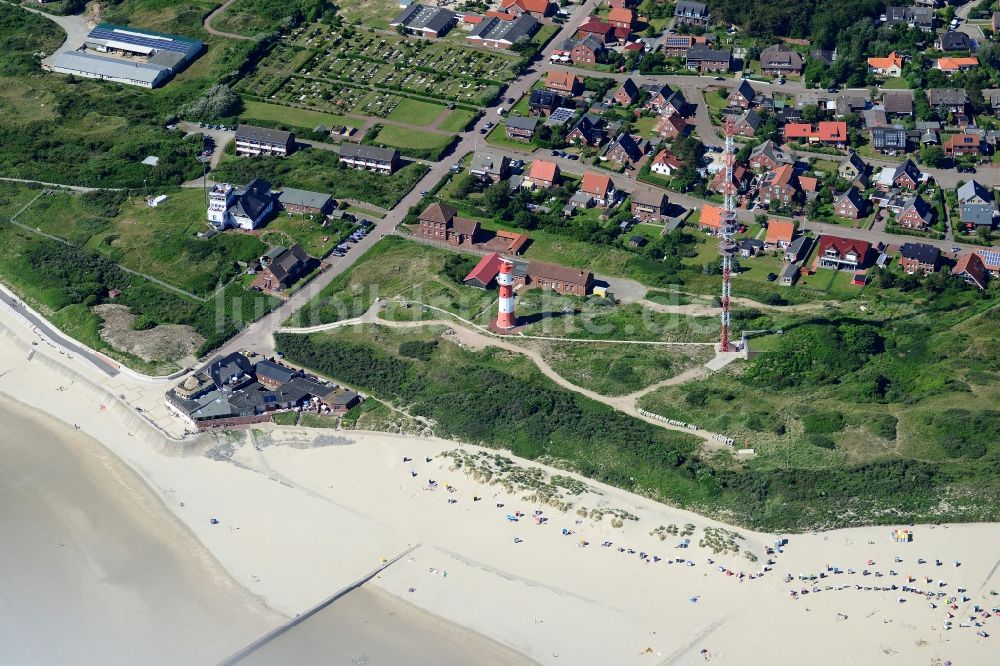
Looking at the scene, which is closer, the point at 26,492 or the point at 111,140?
the point at 26,492

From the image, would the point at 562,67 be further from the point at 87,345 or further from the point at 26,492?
the point at 26,492

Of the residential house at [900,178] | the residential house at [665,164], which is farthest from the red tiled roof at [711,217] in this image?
the residential house at [900,178]

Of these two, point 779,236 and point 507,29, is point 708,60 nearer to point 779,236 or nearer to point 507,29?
point 507,29

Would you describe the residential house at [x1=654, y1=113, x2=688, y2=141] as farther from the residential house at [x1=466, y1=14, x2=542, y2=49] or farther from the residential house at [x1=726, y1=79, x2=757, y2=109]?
the residential house at [x1=466, y1=14, x2=542, y2=49]

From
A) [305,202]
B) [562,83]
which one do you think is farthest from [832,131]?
[305,202]

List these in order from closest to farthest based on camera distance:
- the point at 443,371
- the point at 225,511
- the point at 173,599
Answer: the point at 173,599
the point at 225,511
the point at 443,371

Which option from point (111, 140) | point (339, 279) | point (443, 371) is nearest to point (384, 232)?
point (339, 279)
